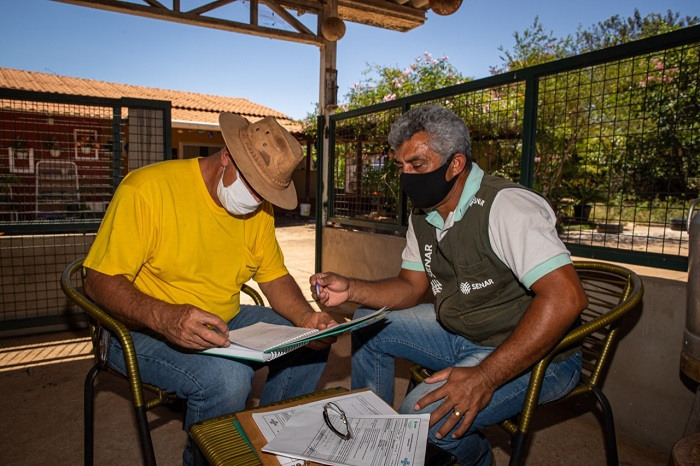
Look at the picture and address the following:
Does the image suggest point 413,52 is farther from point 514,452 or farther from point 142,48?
point 142,48

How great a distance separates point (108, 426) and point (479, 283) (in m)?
2.32

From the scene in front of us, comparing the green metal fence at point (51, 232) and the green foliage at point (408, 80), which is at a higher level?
the green foliage at point (408, 80)

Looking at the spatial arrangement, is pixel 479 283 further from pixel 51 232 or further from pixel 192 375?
pixel 51 232

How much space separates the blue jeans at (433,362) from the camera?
5.15 ft

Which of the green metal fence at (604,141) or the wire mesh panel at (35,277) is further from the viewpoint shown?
the wire mesh panel at (35,277)

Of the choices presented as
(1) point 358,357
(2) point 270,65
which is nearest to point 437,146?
(1) point 358,357

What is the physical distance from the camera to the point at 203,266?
2.00 m

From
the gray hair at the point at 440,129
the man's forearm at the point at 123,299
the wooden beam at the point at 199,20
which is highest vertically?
the wooden beam at the point at 199,20

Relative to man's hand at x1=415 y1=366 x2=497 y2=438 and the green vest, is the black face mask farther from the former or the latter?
man's hand at x1=415 y1=366 x2=497 y2=438

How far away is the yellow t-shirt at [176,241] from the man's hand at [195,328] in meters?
0.36

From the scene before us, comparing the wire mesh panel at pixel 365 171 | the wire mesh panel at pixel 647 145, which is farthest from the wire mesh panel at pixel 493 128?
the wire mesh panel at pixel 365 171

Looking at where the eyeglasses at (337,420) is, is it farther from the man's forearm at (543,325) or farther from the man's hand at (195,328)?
the man's forearm at (543,325)

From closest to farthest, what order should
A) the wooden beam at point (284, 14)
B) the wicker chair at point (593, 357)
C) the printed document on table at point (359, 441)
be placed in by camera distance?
the printed document on table at point (359, 441), the wicker chair at point (593, 357), the wooden beam at point (284, 14)

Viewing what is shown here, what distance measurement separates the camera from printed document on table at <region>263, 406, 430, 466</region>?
43.8 inches
